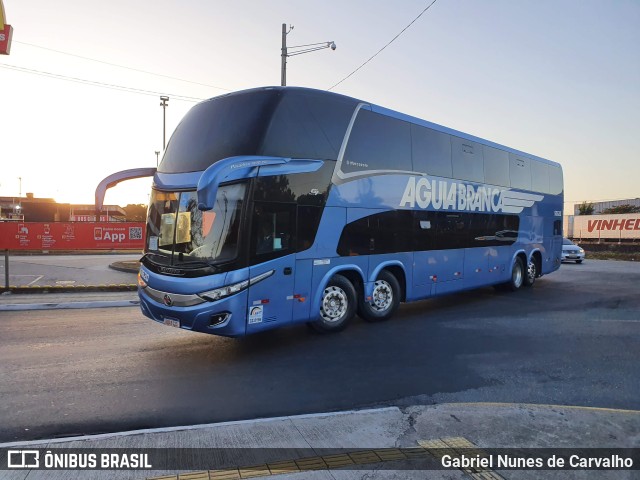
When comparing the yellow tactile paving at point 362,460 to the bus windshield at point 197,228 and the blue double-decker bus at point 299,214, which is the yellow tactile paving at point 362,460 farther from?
the bus windshield at point 197,228

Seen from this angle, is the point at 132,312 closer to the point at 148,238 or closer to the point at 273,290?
the point at 148,238

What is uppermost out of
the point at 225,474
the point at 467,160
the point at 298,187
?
the point at 467,160

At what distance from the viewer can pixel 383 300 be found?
944 cm

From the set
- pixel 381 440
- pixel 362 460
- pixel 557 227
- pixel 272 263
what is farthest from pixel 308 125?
pixel 557 227

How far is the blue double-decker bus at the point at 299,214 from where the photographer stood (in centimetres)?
666

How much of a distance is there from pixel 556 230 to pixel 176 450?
1596 cm

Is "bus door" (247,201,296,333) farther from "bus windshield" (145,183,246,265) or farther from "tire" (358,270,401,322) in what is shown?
"tire" (358,270,401,322)

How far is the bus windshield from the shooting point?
6.64m

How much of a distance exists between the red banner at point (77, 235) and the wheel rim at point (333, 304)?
22118 millimetres

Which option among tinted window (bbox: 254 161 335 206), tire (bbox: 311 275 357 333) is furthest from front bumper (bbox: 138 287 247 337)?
tire (bbox: 311 275 357 333)

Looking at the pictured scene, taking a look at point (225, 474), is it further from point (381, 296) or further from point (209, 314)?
point (381, 296)

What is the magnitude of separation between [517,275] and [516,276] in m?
0.09

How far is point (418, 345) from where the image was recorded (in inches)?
302

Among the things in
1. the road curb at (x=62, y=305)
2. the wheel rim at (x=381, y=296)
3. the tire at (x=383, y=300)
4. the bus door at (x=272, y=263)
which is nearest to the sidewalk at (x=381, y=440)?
the bus door at (x=272, y=263)
